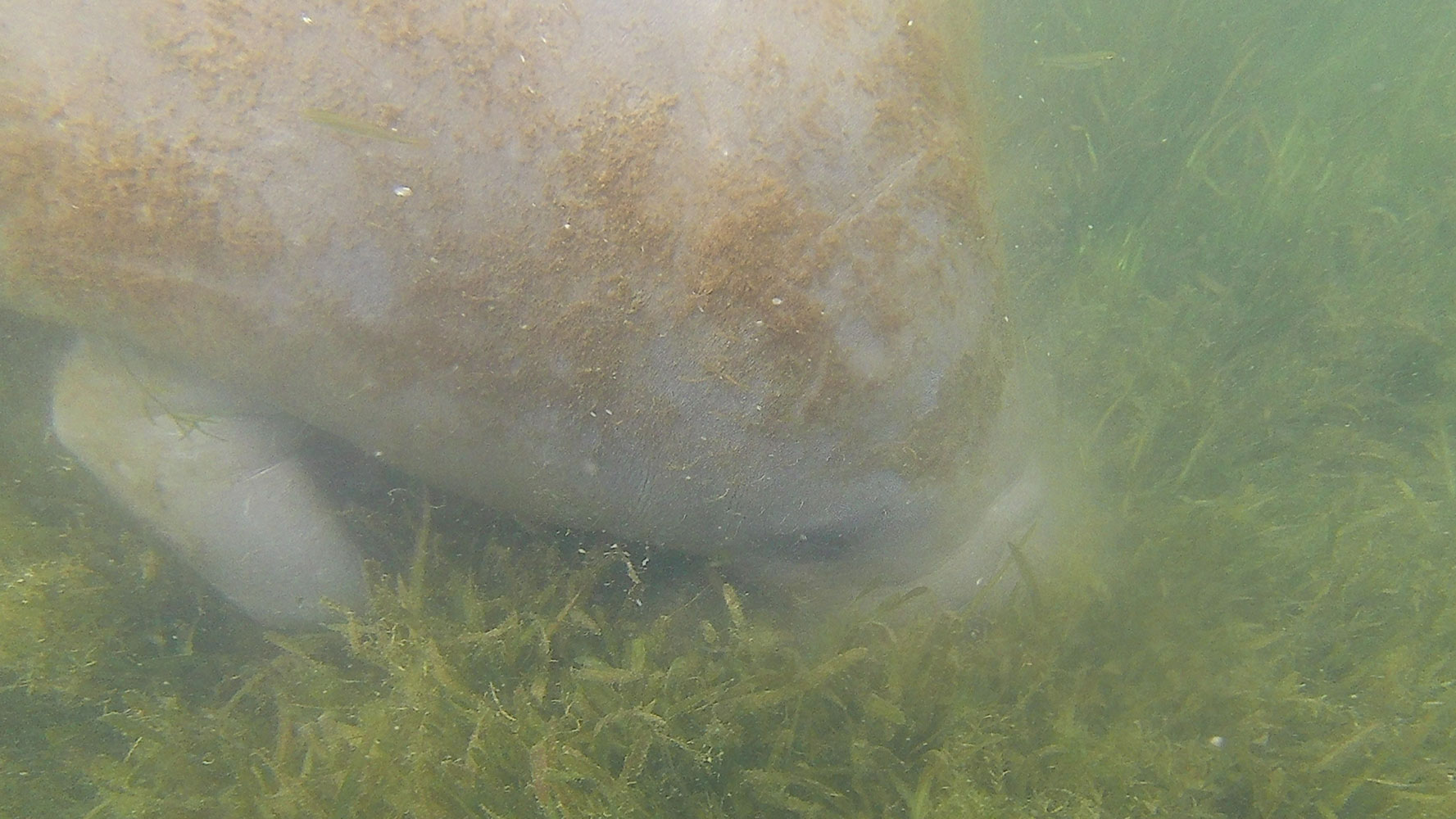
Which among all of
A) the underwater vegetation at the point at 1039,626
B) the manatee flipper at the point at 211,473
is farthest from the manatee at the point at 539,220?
the underwater vegetation at the point at 1039,626

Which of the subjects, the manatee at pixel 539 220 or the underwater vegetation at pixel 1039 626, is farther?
the underwater vegetation at pixel 1039 626

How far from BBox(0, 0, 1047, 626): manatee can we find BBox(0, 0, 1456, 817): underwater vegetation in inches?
31.3

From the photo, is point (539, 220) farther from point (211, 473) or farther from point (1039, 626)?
point (1039, 626)

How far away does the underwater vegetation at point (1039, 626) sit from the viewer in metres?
2.72

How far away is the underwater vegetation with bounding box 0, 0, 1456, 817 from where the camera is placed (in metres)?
2.72

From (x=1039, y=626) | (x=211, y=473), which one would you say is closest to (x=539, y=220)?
(x=211, y=473)

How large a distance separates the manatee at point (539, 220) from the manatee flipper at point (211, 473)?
1.03ft

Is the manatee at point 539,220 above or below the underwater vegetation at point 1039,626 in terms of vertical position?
above

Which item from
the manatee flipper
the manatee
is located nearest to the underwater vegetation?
the manatee flipper

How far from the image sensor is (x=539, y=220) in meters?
2.22

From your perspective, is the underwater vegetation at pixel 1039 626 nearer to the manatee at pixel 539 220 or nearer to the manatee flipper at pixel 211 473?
the manatee flipper at pixel 211 473

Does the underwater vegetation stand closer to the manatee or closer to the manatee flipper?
the manatee flipper

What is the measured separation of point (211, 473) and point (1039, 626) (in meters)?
3.48

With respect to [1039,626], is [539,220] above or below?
above
